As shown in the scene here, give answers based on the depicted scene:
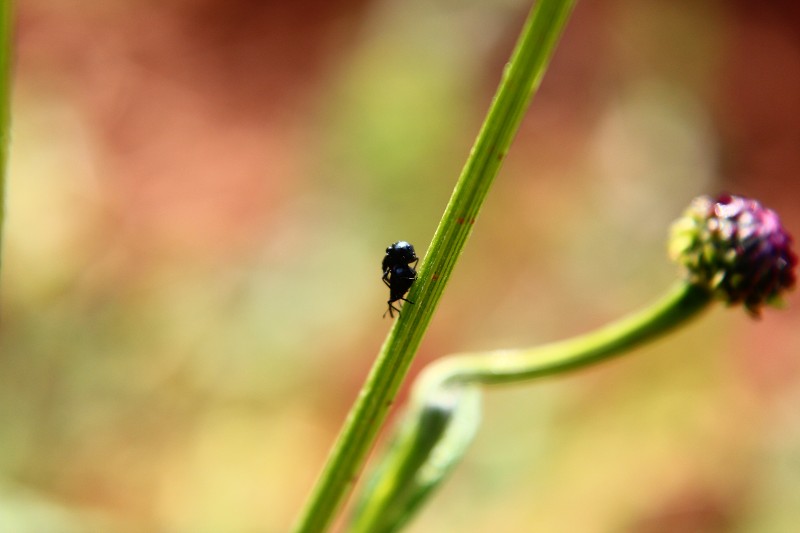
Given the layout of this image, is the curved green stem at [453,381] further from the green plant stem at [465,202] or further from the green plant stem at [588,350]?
the green plant stem at [465,202]

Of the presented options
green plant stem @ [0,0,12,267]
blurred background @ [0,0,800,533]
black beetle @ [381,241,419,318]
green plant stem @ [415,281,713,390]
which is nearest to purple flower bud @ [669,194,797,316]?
green plant stem @ [415,281,713,390]

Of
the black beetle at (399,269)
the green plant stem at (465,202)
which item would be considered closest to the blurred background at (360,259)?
the black beetle at (399,269)

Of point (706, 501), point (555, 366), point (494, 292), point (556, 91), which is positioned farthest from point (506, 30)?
point (555, 366)

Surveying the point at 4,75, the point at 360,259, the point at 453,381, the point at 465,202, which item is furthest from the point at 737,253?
the point at 360,259

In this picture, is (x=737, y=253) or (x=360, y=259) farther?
(x=360, y=259)

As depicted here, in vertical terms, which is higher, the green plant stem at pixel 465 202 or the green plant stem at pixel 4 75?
the green plant stem at pixel 4 75

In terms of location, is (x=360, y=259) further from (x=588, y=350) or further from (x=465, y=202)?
(x=465, y=202)
